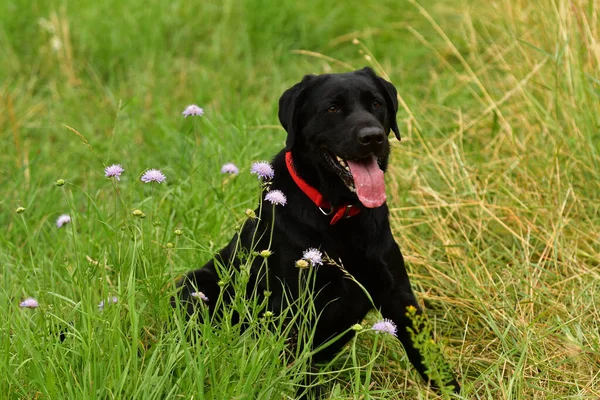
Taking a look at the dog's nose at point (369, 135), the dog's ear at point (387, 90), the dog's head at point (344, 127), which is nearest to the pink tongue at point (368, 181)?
the dog's head at point (344, 127)

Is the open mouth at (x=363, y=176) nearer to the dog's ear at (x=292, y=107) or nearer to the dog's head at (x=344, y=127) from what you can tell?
the dog's head at (x=344, y=127)

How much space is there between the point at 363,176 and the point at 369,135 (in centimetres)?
15

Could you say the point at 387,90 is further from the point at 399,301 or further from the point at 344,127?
the point at 399,301

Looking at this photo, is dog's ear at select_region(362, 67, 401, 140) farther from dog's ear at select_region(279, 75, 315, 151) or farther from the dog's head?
dog's ear at select_region(279, 75, 315, 151)

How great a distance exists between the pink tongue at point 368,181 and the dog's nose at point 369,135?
0.12m

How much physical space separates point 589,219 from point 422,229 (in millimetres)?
767

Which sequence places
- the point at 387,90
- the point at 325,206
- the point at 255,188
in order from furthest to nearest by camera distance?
1. the point at 255,188
2. the point at 387,90
3. the point at 325,206

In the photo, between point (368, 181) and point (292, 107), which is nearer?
point (368, 181)

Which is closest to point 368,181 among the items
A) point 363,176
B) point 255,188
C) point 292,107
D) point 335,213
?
point 363,176

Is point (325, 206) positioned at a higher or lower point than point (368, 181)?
lower

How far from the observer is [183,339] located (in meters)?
2.47

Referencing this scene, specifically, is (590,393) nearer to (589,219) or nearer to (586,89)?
(589,219)

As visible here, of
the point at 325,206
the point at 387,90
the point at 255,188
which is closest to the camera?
the point at 325,206

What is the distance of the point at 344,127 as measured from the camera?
117 inches
